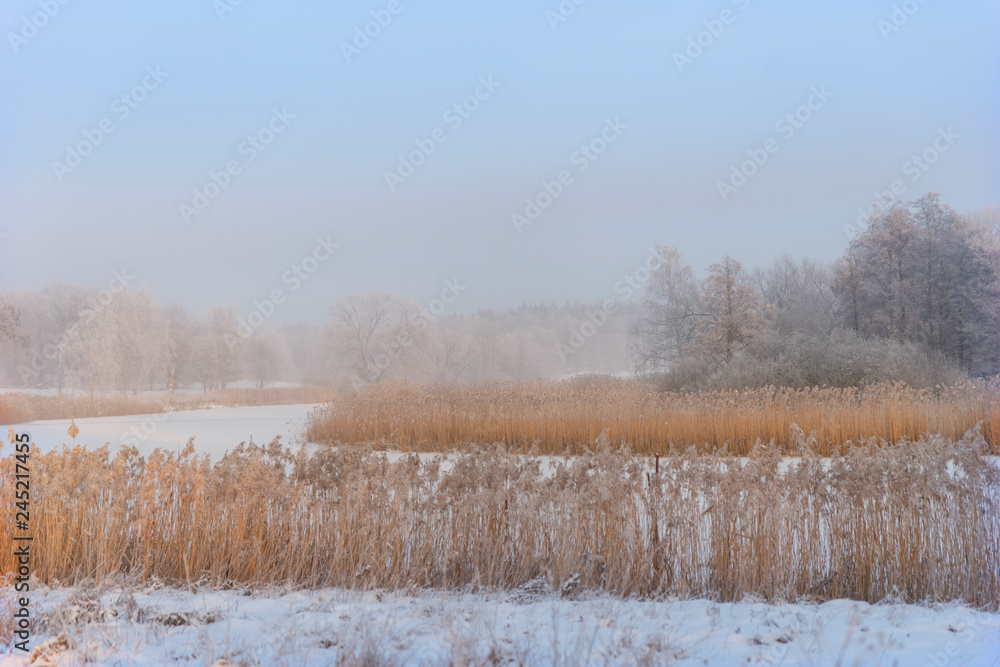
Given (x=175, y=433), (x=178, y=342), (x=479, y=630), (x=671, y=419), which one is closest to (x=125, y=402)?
(x=175, y=433)

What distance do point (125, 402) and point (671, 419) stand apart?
67.2ft

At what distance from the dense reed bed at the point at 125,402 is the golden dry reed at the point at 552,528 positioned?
45.2ft

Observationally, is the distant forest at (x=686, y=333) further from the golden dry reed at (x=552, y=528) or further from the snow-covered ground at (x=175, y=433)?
the golden dry reed at (x=552, y=528)

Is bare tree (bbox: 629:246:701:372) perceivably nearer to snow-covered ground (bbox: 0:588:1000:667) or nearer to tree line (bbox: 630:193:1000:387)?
tree line (bbox: 630:193:1000:387)

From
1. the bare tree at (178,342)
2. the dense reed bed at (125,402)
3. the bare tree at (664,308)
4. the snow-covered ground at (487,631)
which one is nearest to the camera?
the snow-covered ground at (487,631)

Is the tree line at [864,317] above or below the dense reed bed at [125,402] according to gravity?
above

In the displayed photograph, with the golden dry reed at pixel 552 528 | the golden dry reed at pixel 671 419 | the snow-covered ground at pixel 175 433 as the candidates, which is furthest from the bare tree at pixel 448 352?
the golden dry reed at pixel 552 528

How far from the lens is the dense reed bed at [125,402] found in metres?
17.4

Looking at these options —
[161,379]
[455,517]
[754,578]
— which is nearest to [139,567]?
[455,517]

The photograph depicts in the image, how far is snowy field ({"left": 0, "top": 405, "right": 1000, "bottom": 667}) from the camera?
2.74 metres

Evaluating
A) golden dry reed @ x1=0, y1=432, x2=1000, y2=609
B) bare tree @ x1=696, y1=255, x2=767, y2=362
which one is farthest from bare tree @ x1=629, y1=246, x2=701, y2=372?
golden dry reed @ x1=0, y1=432, x2=1000, y2=609

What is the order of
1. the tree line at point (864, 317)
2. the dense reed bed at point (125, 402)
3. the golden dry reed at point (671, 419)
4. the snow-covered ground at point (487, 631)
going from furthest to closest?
the dense reed bed at point (125, 402) → the tree line at point (864, 317) → the golden dry reed at point (671, 419) → the snow-covered ground at point (487, 631)

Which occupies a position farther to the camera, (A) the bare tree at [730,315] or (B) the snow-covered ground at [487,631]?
(A) the bare tree at [730,315]

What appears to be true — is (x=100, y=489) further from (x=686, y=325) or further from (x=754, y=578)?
(x=686, y=325)
